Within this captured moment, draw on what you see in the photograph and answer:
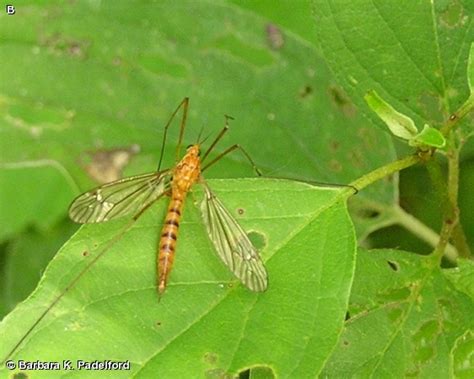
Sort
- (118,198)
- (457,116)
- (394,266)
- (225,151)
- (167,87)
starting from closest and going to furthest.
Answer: (457,116) → (394,266) → (118,198) → (225,151) → (167,87)

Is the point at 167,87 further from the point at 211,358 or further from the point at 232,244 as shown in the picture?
the point at 211,358

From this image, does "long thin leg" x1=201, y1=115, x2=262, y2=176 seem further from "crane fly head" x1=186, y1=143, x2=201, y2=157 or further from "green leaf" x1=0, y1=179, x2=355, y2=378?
"green leaf" x1=0, y1=179, x2=355, y2=378

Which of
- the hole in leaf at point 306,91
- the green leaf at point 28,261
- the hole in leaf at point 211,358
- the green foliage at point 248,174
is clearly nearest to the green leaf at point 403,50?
the green foliage at point 248,174

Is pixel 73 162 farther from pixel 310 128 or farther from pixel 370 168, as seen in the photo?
pixel 370 168

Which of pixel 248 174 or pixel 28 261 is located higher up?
pixel 248 174

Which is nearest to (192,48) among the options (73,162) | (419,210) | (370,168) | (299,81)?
(299,81)

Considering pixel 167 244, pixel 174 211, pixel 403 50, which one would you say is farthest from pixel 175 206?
pixel 403 50

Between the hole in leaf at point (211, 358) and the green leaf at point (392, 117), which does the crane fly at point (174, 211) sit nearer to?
the hole in leaf at point (211, 358)
